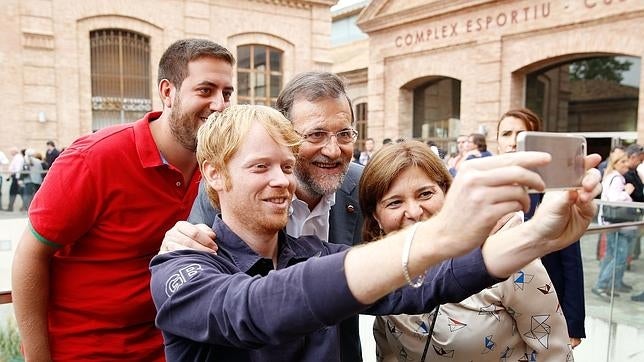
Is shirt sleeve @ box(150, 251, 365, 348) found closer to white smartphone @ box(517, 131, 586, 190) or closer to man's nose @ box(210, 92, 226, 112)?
white smartphone @ box(517, 131, 586, 190)

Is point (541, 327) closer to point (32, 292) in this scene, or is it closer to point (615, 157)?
point (32, 292)

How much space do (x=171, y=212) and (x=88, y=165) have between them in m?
0.34

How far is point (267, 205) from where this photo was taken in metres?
1.36

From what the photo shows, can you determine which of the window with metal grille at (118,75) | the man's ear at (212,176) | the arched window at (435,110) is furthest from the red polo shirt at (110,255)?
the arched window at (435,110)

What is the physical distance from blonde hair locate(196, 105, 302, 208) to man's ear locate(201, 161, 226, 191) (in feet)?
0.06

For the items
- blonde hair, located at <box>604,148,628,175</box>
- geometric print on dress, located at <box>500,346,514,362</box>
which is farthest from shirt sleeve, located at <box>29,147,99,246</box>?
blonde hair, located at <box>604,148,628,175</box>

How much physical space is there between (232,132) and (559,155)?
2.52 feet

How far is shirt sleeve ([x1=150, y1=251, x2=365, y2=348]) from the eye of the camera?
3.14 ft

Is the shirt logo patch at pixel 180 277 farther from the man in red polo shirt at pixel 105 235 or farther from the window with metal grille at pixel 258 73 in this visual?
the window with metal grille at pixel 258 73

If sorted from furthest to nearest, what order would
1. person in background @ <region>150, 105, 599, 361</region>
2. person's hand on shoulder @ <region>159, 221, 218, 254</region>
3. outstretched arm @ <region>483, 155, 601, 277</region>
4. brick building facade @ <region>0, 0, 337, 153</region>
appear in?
brick building facade @ <region>0, 0, 337, 153</region>
person's hand on shoulder @ <region>159, 221, 218, 254</region>
outstretched arm @ <region>483, 155, 601, 277</region>
person in background @ <region>150, 105, 599, 361</region>

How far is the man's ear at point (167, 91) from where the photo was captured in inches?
85.0

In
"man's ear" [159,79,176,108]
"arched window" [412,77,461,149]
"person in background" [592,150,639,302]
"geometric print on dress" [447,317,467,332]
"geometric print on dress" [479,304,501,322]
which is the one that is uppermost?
"arched window" [412,77,461,149]

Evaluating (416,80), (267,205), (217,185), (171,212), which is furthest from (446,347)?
(416,80)

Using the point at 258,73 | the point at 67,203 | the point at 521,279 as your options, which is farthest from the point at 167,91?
the point at 258,73
